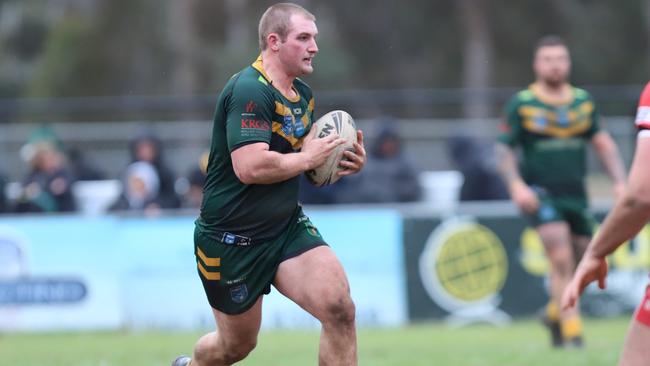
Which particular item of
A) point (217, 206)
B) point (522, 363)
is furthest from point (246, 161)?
point (522, 363)

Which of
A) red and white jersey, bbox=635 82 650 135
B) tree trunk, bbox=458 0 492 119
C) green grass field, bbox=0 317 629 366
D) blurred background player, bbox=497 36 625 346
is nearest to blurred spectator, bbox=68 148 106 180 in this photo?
green grass field, bbox=0 317 629 366

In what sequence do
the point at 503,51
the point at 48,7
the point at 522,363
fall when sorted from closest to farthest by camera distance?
the point at 522,363 → the point at 503,51 → the point at 48,7

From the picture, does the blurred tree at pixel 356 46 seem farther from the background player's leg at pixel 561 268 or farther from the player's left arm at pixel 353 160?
the player's left arm at pixel 353 160

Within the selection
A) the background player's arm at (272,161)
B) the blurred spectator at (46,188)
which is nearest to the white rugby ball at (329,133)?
the background player's arm at (272,161)

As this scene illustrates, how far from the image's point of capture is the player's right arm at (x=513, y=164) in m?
11.1

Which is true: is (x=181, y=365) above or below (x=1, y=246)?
above

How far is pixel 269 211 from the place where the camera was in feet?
22.4

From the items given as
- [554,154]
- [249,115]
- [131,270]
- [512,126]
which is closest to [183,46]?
[131,270]

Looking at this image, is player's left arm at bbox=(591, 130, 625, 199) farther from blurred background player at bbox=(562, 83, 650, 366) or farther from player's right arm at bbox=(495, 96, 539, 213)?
blurred background player at bbox=(562, 83, 650, 366)

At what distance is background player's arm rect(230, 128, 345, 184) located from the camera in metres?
6.53

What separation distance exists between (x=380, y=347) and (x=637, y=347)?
7.03 meters

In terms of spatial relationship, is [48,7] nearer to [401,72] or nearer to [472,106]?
[401,72]

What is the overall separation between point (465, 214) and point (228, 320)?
27.9 ft

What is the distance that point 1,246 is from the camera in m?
15.1
